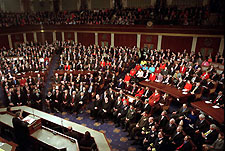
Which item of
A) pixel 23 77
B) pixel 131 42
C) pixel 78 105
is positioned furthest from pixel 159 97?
pixel 131 42

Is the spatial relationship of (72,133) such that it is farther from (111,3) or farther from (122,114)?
(111,3)

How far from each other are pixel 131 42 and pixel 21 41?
13.6 metres

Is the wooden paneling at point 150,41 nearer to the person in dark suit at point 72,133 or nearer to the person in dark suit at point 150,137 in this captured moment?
the person in dark suit at point 150,137

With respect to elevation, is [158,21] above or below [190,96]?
above

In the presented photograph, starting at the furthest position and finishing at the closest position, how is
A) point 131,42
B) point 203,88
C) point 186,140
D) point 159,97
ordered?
point 131,42, point 203,88, point 159,97, point 186,140

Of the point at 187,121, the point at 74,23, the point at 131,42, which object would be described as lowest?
the point at 187,121

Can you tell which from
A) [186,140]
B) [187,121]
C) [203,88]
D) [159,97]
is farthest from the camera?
[203,88]

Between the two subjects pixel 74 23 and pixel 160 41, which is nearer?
pixel 160 41

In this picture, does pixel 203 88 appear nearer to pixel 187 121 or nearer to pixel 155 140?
pixel 187 121

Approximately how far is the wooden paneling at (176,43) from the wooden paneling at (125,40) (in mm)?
3170

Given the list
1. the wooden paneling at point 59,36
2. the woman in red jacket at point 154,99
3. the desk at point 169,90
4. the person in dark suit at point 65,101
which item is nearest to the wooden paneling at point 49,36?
→ the wooden paneling at point 59,36

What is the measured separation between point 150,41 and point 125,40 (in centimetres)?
285

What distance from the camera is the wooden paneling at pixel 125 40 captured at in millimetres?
18072

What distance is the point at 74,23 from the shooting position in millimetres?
20141
